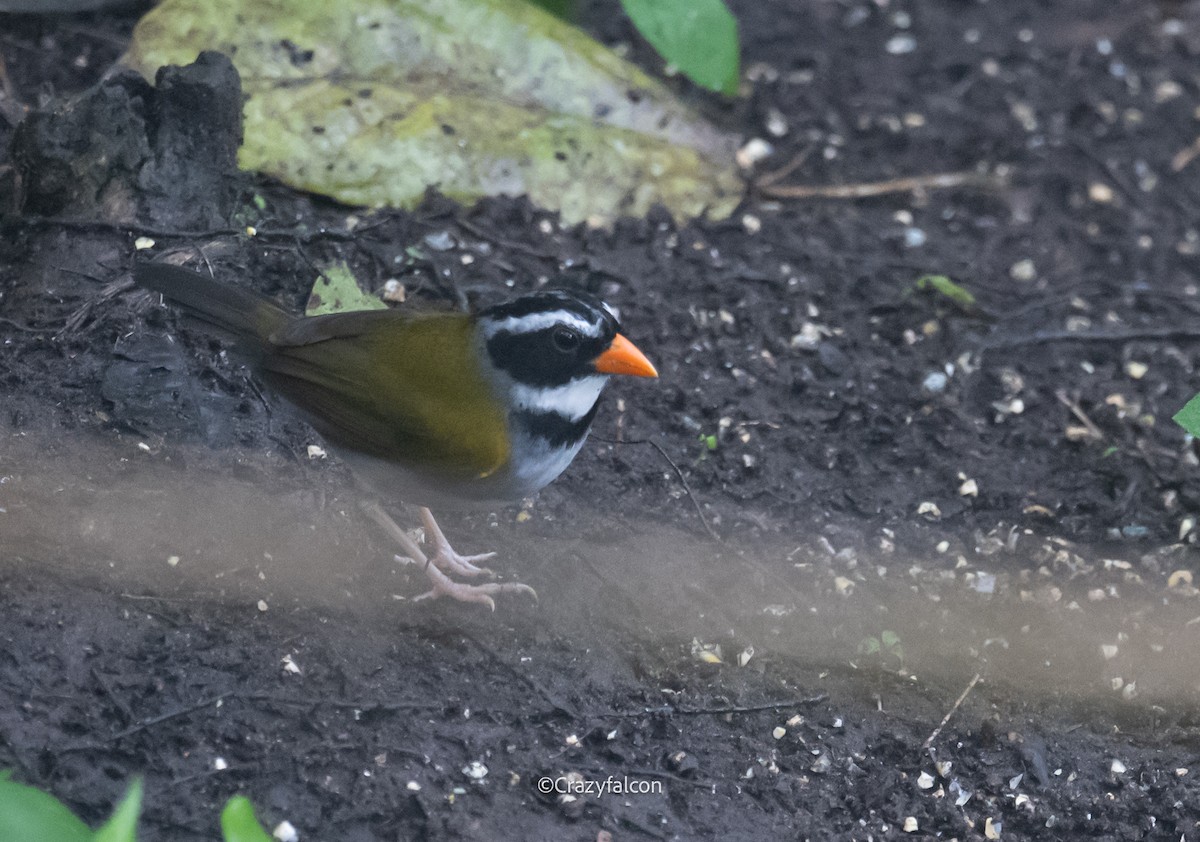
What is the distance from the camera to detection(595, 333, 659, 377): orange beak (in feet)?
12.9

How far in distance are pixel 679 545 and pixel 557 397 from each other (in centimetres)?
91

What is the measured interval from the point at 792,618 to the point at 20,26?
15.2 ft

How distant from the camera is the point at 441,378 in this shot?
405 centimetres

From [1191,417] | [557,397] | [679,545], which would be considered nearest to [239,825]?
[557,397]

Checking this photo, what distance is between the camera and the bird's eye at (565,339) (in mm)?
3873

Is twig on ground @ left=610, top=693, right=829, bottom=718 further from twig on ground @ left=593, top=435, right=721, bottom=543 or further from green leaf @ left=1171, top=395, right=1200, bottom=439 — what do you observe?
green leaf @ left=1171, top=395, right=1200, bottom=439

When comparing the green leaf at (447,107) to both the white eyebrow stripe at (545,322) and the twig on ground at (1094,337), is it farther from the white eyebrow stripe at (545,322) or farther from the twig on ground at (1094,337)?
the white eyebrow stripe at (545,322)

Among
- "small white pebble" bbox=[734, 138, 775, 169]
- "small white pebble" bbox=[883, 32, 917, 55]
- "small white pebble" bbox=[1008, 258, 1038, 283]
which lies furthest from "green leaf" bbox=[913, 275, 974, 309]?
"small white pebble" bbox=[883, 32, 917, 55]

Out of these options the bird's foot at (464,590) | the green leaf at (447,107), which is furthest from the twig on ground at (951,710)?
the green leaf at (447,107)

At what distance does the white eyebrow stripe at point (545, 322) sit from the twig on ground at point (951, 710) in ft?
5.66

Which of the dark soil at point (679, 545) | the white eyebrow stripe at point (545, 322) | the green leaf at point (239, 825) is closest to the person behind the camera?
the green leaf at point (239, 825)

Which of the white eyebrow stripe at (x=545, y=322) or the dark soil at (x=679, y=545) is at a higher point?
the white eyebrow stripe at (x=545, y=322)

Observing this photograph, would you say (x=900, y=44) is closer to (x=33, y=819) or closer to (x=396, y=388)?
(x=396, y=388)

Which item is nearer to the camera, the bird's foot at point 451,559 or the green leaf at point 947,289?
A: the bird's foot at point 451,559
